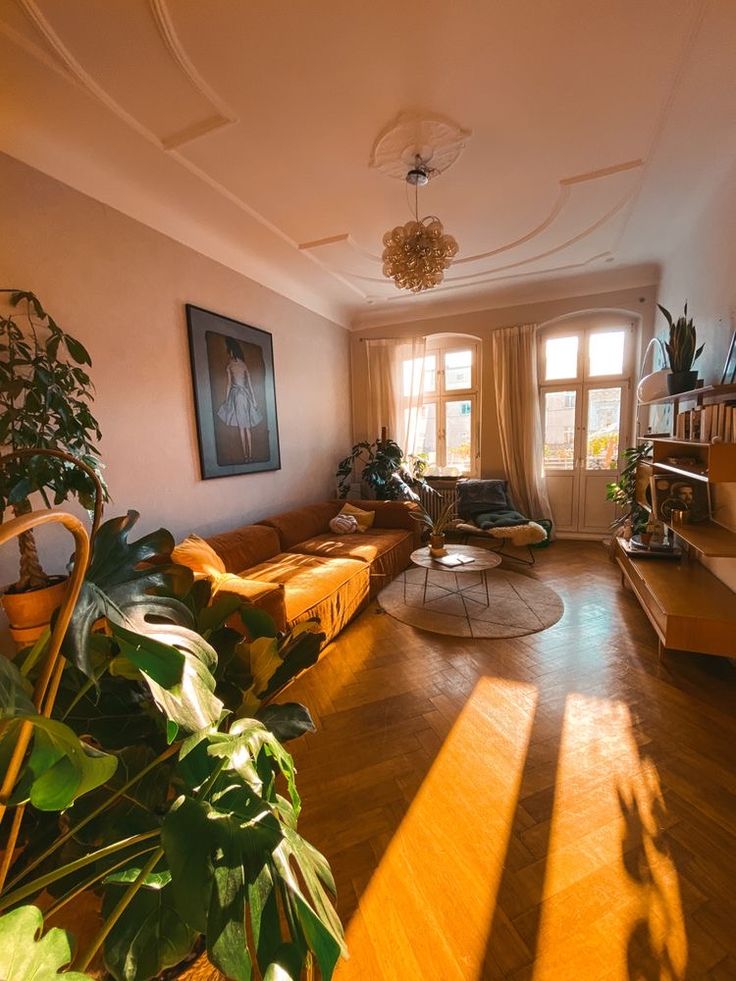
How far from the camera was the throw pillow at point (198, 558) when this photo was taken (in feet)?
7.58

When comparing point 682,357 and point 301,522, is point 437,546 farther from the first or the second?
point 682,357

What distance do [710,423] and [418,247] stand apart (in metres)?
2.05

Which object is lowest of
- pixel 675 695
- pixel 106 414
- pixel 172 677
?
pixel 675 695

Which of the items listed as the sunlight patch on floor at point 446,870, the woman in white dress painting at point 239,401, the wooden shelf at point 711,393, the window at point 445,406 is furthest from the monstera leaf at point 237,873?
the window at point 445,406

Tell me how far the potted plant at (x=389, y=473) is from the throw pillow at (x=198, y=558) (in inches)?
106

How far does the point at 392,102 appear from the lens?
2041 millimetres

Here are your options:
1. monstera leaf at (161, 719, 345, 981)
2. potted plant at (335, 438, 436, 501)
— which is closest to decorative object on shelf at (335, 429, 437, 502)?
potted plant at (335, 438, 436, 501)

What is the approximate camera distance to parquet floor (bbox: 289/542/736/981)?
44.0 inches

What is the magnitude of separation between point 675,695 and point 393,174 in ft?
11.8

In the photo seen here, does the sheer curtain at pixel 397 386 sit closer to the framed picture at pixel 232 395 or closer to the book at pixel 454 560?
the framed picture at pixel 232 395

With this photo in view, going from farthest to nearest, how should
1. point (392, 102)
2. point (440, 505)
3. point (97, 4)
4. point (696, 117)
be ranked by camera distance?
point (440, 505) → point (696, 117) → point (392, 102) → point (97, 4)

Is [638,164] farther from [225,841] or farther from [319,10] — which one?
[225,841]

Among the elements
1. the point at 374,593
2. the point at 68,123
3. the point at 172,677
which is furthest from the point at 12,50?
the point at 374,593

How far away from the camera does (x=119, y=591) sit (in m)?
0.64
